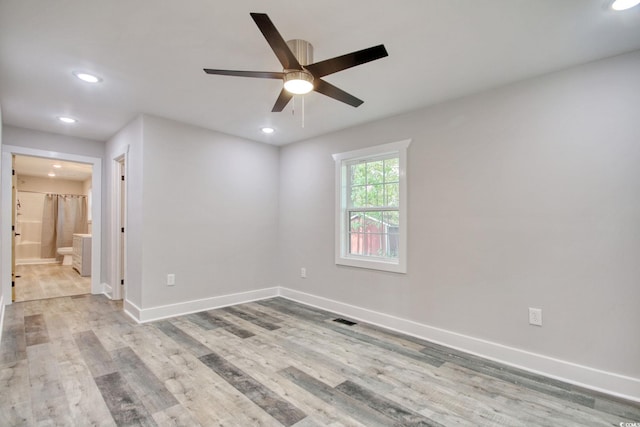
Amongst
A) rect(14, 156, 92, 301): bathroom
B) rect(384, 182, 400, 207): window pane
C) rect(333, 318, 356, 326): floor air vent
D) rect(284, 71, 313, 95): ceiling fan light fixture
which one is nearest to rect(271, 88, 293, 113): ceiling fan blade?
rect(284, 71, 313, 95): ceiling fan light fixture

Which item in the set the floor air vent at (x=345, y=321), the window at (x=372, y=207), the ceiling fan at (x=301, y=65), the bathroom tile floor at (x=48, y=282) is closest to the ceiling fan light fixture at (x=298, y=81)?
the ceiling fan at (x=301, y=65)

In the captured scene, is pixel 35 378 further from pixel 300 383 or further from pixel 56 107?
pixel 56 107

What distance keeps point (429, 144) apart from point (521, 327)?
6.14 ft

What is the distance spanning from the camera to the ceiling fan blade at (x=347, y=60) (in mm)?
1665

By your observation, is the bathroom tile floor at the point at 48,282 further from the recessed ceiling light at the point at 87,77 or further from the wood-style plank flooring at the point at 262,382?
the recessed ceiling light at the point at 87,77

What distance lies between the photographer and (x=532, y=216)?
257 cm

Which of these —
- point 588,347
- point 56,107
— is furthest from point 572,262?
point 56,107

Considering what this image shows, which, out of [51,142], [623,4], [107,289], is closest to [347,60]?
[623,4]

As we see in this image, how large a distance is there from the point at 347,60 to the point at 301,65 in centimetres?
35

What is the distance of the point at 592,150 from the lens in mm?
2322

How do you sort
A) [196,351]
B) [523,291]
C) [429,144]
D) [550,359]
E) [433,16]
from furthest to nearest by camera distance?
Answer: [429,144]
[196,351]
[523,291]
[550,359]
[433,16]

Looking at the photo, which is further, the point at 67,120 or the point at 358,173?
the point at 358,173

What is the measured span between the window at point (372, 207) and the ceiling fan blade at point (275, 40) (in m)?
1.92

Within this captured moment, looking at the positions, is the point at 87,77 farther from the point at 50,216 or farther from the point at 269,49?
the point at 50,216
